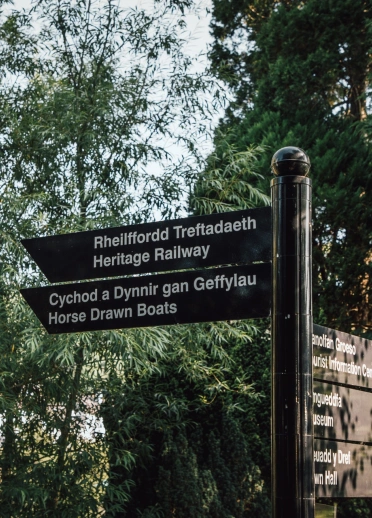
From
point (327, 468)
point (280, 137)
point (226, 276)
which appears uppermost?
point (280, 137)

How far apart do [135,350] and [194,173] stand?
87.1 inches

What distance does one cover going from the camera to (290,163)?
2873 millimetres

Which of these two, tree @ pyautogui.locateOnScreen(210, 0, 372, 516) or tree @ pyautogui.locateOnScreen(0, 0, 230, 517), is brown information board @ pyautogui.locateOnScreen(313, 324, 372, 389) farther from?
tree @ pyautogui.locateOnScreen(210, 0, 372, 516)

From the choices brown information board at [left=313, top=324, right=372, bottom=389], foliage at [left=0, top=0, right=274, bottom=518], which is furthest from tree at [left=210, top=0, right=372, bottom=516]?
brown information board at [left=313, top=324, right=372, bottom=389]

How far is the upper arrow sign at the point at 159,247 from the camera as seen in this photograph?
9.99 ft

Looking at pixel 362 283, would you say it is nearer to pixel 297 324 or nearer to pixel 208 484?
pixel 208 484

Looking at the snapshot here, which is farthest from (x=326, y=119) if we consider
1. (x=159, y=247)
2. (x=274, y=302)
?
(x=274, y=302)

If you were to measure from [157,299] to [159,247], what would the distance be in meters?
0.23

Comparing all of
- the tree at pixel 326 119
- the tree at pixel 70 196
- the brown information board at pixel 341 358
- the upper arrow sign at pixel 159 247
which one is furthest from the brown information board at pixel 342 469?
the tree at pixel 326 119

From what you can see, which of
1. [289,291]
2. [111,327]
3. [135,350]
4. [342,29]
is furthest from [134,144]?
[342,29]

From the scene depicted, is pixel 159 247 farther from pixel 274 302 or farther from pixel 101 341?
pixel 101 341

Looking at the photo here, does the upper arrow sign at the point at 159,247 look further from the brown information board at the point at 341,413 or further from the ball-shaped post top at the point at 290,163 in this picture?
the brown information board at the point at 341,413

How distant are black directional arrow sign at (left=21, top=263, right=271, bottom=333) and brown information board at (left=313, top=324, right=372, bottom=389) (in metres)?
0.36

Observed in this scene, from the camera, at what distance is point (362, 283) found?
12.3 metres
